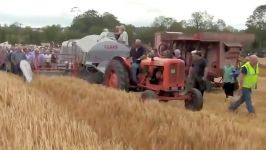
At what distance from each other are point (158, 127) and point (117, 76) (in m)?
7.28

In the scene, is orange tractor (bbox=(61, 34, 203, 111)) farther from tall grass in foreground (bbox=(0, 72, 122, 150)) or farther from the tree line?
the tree line

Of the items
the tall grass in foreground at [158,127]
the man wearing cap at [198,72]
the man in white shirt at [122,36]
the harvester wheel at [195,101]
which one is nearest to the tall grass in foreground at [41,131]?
the tall grass in foreground at [158,127]

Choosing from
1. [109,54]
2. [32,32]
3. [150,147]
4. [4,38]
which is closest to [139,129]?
→ [150,147]

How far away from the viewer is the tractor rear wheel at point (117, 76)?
1241 centimetres

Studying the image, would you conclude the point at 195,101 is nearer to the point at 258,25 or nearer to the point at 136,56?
the point at 136,56

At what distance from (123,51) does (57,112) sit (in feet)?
39.9

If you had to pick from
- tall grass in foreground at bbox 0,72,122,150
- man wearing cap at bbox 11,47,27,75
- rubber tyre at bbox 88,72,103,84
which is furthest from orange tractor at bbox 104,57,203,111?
man wearing cap at bbox 11,47,27,75

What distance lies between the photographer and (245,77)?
37.5 feet

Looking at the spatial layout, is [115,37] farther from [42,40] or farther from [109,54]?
[42,40]

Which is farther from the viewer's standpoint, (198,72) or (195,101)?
(198,72)

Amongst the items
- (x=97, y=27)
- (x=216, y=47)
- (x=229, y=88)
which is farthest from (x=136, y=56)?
(x=97, y=27)

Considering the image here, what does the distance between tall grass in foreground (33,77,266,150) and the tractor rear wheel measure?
204 inches

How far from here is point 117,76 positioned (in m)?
12.6

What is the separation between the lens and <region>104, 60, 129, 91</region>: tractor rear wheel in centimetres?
1241
